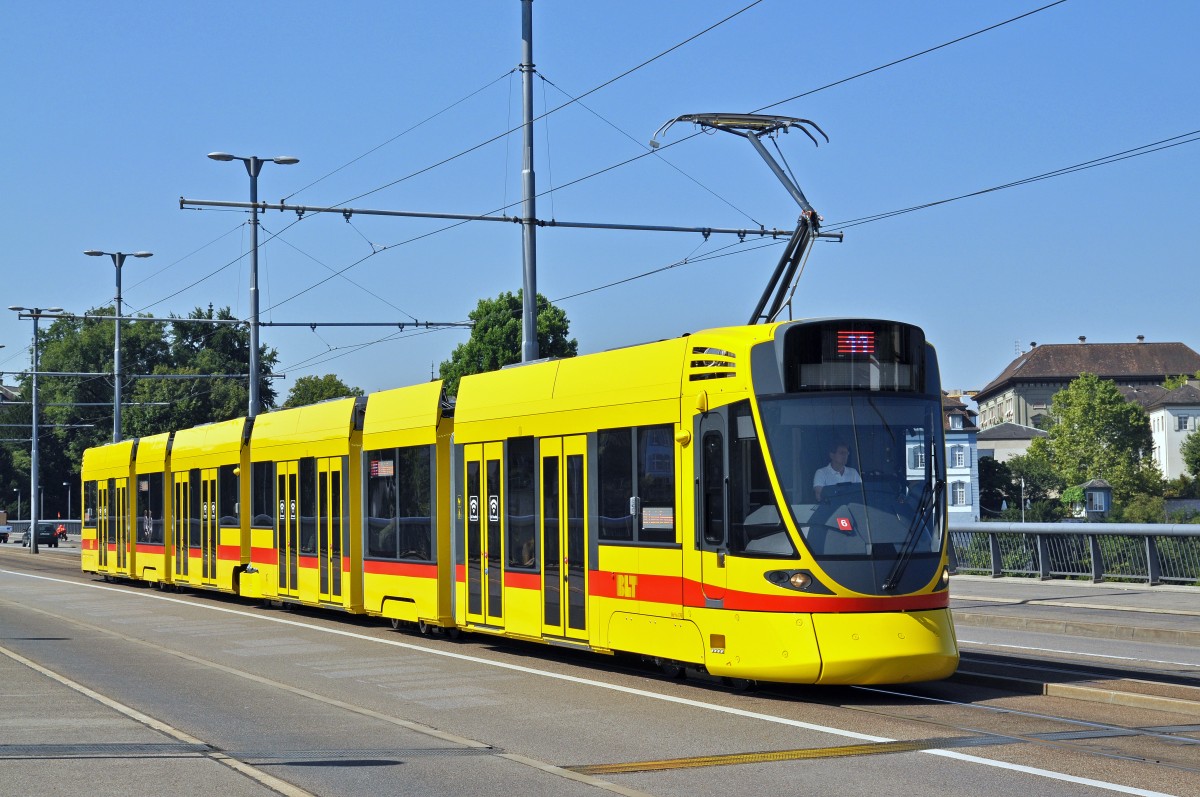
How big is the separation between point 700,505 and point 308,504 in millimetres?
11256

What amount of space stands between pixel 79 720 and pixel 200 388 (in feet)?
307

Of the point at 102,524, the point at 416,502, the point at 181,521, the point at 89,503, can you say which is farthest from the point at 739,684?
the point at 89,503

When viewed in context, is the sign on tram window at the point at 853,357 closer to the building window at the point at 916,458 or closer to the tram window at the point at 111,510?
the building window at the point at 916,458

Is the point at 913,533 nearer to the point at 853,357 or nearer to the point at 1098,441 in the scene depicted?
the point at 853,357

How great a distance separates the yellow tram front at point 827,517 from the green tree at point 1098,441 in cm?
13391

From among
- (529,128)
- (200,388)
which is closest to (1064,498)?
(200,388)

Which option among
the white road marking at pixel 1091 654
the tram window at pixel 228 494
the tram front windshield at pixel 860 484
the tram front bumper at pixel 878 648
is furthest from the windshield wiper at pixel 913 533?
A: the tram window at pixel 228 494

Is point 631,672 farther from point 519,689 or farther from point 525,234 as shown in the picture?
point 525,234

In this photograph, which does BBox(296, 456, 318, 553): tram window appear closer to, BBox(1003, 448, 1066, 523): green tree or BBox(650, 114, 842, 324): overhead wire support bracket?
BBox(650, 114, 842, 324): overhead wire support bracket

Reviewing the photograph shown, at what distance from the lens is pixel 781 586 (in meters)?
11.8

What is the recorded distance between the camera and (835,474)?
1191cm

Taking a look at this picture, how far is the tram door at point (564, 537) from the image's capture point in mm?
14430

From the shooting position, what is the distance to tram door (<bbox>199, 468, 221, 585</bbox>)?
27734mm

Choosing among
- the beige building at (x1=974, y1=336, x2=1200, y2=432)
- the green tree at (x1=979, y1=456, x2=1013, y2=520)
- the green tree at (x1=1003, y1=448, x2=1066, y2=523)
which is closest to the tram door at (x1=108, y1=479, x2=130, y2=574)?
the green tree at (x1=979, y1=456, x2=1013, y2=520)
